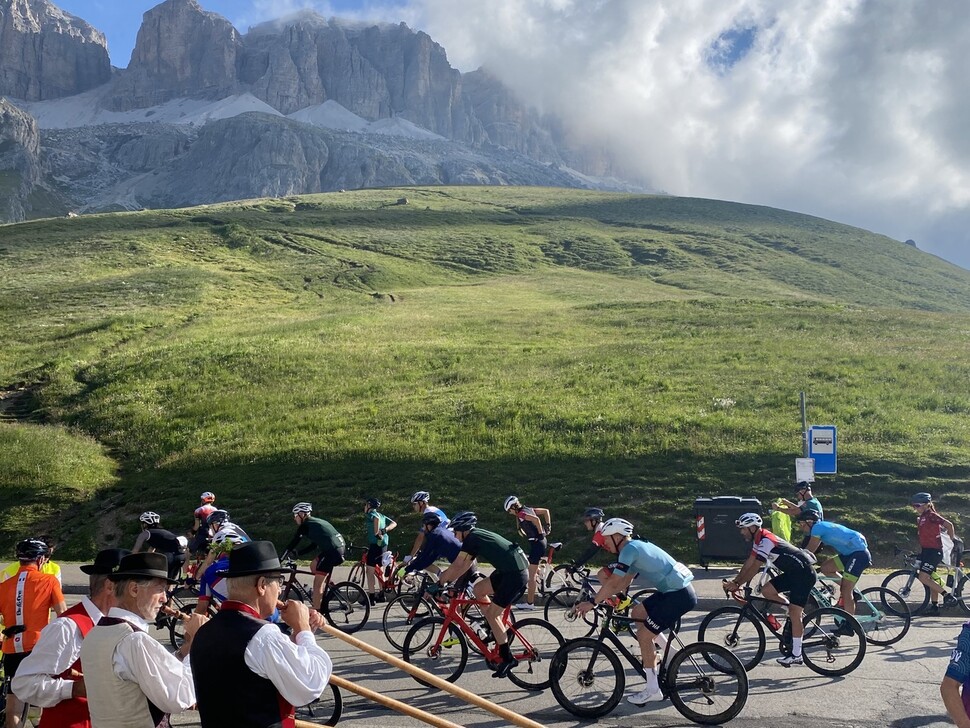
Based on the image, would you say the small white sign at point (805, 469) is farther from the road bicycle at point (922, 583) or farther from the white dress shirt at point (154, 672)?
the white dress shirt at point (154, 672)

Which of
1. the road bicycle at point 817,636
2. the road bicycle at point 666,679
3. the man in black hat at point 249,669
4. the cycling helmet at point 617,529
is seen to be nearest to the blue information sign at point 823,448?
the road bicycle at point 817,636

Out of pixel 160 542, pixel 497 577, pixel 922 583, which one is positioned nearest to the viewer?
pixel 497 577

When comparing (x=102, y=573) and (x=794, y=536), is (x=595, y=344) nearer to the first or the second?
(x=794, y=536)

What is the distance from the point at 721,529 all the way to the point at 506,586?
8.76 metres

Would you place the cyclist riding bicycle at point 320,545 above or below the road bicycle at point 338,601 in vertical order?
above

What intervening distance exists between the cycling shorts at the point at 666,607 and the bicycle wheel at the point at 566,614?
3.36 m

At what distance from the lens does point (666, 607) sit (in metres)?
9.45

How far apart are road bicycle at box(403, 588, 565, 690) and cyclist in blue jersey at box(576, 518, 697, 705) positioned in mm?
1077

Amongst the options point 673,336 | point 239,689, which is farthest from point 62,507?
point 673,336

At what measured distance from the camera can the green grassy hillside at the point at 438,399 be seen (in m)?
22.6

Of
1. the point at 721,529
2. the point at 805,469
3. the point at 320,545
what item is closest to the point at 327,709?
the point at 320,545

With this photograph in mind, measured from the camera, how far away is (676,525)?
67.0 feet

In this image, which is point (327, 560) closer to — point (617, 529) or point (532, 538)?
point (532, 538)

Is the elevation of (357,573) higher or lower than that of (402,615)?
higher
